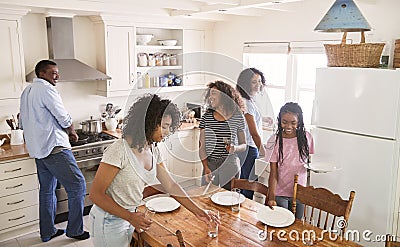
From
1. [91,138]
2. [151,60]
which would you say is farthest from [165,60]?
[91,138]

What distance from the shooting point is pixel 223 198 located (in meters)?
2.41

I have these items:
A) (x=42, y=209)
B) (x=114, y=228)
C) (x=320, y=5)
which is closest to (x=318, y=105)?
(x=320, y=5)

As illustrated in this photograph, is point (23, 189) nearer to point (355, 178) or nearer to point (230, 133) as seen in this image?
point (230, 133)

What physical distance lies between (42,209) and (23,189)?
27cm

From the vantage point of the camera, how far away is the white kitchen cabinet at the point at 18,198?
3189mm

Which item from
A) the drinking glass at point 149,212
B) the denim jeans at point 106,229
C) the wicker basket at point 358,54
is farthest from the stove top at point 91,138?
the wicker basket at point 358,54

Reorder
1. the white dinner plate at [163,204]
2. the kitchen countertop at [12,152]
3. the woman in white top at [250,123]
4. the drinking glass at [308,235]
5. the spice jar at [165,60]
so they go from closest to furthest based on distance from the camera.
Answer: the drinking glass at [308,235] < the white dinner plate at [163,204] < the woman in white top at [250,123] < the kitchen countertop at [12,152] < the spice jar at [165,60]

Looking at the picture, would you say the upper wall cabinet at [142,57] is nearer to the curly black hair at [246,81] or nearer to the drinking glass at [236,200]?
→ the curly black hair at [246,81]

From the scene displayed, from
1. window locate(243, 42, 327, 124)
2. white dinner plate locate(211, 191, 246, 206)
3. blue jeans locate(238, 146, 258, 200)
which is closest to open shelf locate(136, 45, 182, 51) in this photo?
window locate(243, 42, 327, 124)

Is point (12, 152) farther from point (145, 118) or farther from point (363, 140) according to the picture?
point (363, 140)

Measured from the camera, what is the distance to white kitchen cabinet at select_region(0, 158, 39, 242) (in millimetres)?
3189

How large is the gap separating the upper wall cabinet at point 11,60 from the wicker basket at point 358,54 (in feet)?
9.05

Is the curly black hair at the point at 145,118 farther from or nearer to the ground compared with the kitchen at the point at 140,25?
nearer to the ground

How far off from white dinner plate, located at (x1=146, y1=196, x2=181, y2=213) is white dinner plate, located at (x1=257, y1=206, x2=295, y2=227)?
534mm
